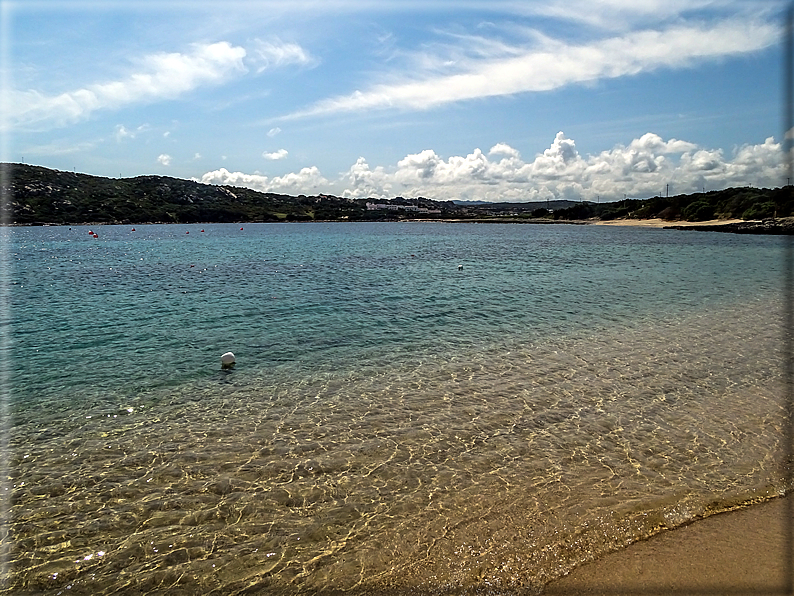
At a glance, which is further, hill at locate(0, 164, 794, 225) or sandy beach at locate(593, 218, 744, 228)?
hill at locate(0, 164, 794, 225)

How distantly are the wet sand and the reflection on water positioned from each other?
25 cm

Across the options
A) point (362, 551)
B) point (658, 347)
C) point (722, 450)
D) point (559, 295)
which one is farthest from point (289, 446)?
point (559, 295)

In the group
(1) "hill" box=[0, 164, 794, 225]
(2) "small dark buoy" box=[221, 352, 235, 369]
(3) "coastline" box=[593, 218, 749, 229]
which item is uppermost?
(1) "hill" box=[0, 164, 794, 225]

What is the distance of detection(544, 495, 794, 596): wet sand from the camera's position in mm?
5121

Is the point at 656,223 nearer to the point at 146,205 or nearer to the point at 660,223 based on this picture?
the point at 660,223

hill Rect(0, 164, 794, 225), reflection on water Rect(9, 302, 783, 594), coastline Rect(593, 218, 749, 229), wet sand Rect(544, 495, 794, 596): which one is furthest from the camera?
hill Rect(0, 164, 794, 225)

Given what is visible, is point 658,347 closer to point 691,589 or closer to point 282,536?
point 691,589

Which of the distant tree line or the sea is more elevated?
the distant tree line

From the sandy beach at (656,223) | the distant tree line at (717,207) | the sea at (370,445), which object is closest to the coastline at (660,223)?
the sandy beach at (656,223)

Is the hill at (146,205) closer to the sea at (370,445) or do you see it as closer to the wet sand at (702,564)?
the sea at (370,445)

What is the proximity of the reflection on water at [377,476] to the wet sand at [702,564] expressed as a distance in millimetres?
249

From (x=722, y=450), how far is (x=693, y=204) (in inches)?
5358

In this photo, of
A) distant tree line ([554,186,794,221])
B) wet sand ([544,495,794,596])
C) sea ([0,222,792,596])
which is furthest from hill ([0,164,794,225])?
wet sand ([544,495,794,596])

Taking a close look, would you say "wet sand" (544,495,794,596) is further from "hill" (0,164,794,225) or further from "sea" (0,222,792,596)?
"hill" (0,164,794,225)
